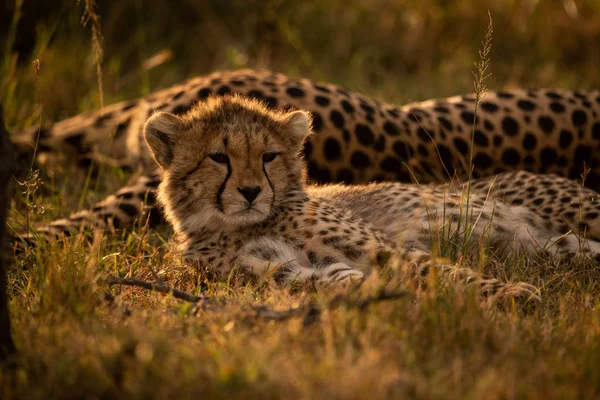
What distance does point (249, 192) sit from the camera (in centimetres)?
308

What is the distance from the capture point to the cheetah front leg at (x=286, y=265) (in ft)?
9.52

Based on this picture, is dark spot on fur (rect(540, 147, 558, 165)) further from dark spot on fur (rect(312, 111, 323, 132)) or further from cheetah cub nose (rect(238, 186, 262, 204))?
cheetah cub nose (rect(238, 186, 262, 204))

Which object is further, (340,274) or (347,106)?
(347,106)

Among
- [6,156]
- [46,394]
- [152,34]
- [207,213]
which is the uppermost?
[152,34]

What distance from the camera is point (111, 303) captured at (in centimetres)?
254

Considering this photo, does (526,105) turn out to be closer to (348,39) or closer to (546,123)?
(546,123)

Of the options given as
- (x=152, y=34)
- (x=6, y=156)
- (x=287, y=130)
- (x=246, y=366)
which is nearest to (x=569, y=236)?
(x=287, y=130)

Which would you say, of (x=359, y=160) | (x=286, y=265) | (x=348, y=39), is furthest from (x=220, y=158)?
(x=348, y=39)

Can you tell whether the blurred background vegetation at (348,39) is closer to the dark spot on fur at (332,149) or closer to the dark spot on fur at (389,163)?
the dark spot on fur at (389,163)

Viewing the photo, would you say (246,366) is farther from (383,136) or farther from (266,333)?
(383,136)

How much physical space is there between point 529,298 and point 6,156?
170 cm

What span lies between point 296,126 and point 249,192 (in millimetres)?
502

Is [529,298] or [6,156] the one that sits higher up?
[6,156]

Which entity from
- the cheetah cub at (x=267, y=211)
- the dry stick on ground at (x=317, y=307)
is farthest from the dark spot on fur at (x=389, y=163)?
the dry stick on ground at (x=317, y=307)
